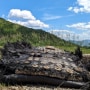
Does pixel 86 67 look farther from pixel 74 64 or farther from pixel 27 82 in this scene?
pixel 27 82

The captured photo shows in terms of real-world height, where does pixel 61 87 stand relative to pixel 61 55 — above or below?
below

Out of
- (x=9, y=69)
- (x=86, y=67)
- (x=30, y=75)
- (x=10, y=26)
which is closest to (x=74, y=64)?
(x=86, y=67)

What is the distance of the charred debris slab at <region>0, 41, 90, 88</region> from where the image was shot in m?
9.48

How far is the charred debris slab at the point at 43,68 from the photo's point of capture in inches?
373

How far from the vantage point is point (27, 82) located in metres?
9.86

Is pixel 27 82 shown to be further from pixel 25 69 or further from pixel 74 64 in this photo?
pixel 74 64

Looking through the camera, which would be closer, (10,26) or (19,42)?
(19,42)

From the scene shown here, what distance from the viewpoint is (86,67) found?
10062 mm

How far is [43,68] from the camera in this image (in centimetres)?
946

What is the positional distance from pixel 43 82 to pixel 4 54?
1.73 meters

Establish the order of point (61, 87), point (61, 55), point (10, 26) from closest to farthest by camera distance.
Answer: point (61, 87) → point (61, 55) → point (10, 26)

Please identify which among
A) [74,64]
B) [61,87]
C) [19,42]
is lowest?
[61,87]

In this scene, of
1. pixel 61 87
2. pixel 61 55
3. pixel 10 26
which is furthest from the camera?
pixel 10 26

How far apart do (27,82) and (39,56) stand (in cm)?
88
